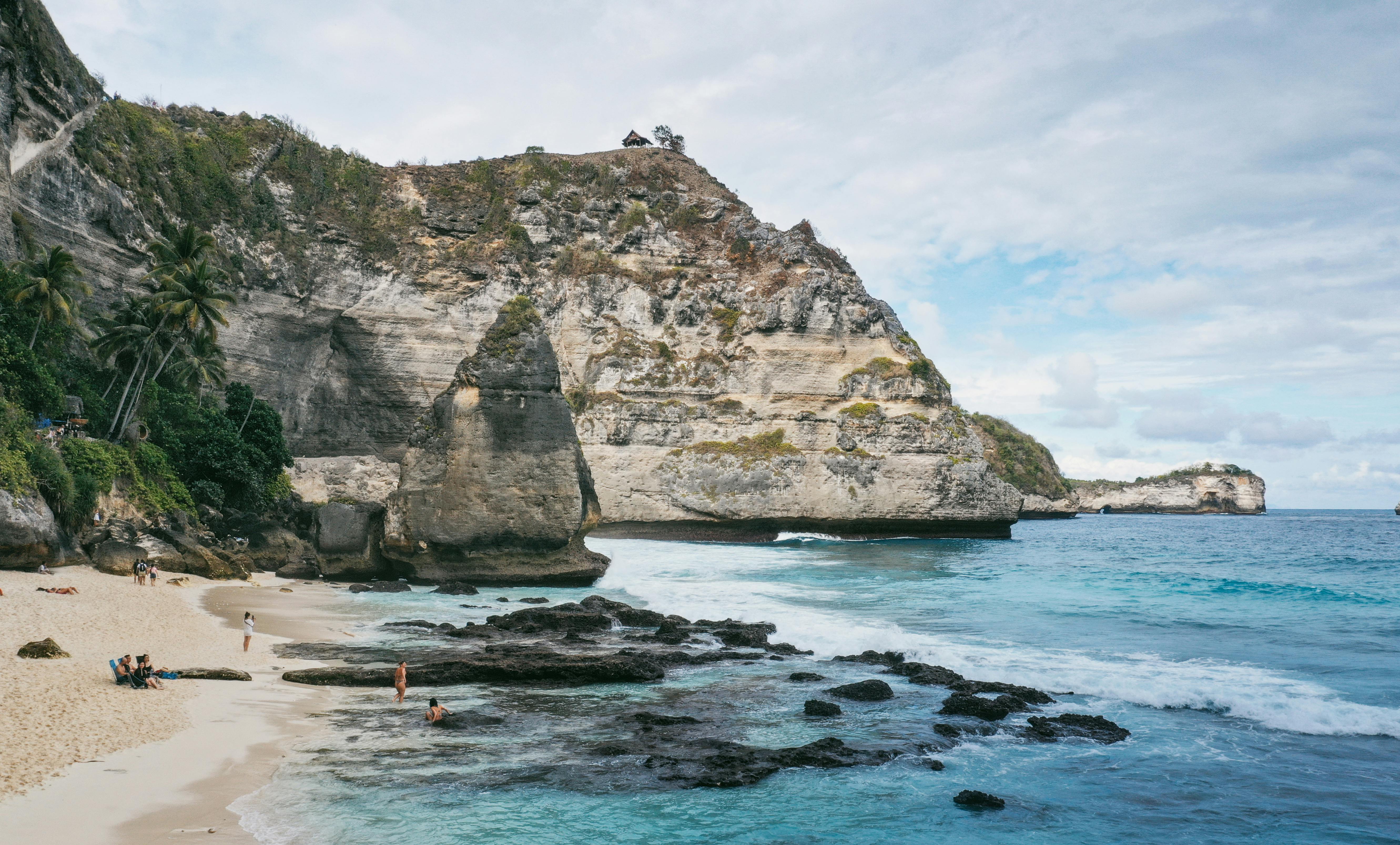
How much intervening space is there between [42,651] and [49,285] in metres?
20.4

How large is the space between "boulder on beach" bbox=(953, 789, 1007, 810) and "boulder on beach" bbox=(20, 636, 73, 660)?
13.8 metres

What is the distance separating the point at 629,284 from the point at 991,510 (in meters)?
28.9

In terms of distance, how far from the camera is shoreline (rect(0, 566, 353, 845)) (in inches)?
284

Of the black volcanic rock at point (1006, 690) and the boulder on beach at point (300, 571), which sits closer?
the black volcanic rock at point (1006, 690)

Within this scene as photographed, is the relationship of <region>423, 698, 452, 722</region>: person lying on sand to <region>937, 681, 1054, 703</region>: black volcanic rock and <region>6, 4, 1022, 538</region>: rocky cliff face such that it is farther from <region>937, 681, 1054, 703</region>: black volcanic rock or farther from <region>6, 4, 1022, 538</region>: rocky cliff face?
<region>6, 4, 1022, 538</region>: rocky cliff face

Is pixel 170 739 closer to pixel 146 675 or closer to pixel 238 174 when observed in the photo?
pixel 146 675

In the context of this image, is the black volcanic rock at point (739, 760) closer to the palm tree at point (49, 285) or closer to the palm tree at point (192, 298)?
the palm tree at point (49, 285)

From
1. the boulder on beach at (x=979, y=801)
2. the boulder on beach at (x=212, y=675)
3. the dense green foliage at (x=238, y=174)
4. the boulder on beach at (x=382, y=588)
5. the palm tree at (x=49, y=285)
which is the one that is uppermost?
the dense green foliage at (x=238, y=174)

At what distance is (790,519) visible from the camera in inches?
1975

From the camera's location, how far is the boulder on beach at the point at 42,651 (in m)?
12.5

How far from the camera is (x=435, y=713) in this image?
1109 cm

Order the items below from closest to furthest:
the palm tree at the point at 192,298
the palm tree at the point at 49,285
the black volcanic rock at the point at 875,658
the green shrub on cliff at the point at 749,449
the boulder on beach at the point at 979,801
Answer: the boulder on beach at the point at 979,801, the black volcanic rock at the point at 875,658, the palm tree at the point at 49,285, the palm tree at the point at 192,298, the green shrub on cliff at the point at 749,449

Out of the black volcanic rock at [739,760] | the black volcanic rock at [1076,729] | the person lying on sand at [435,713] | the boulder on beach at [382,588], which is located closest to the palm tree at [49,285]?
the boulder on beach at [382,588]

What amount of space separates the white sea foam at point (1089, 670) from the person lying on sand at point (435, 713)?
28.5ft
